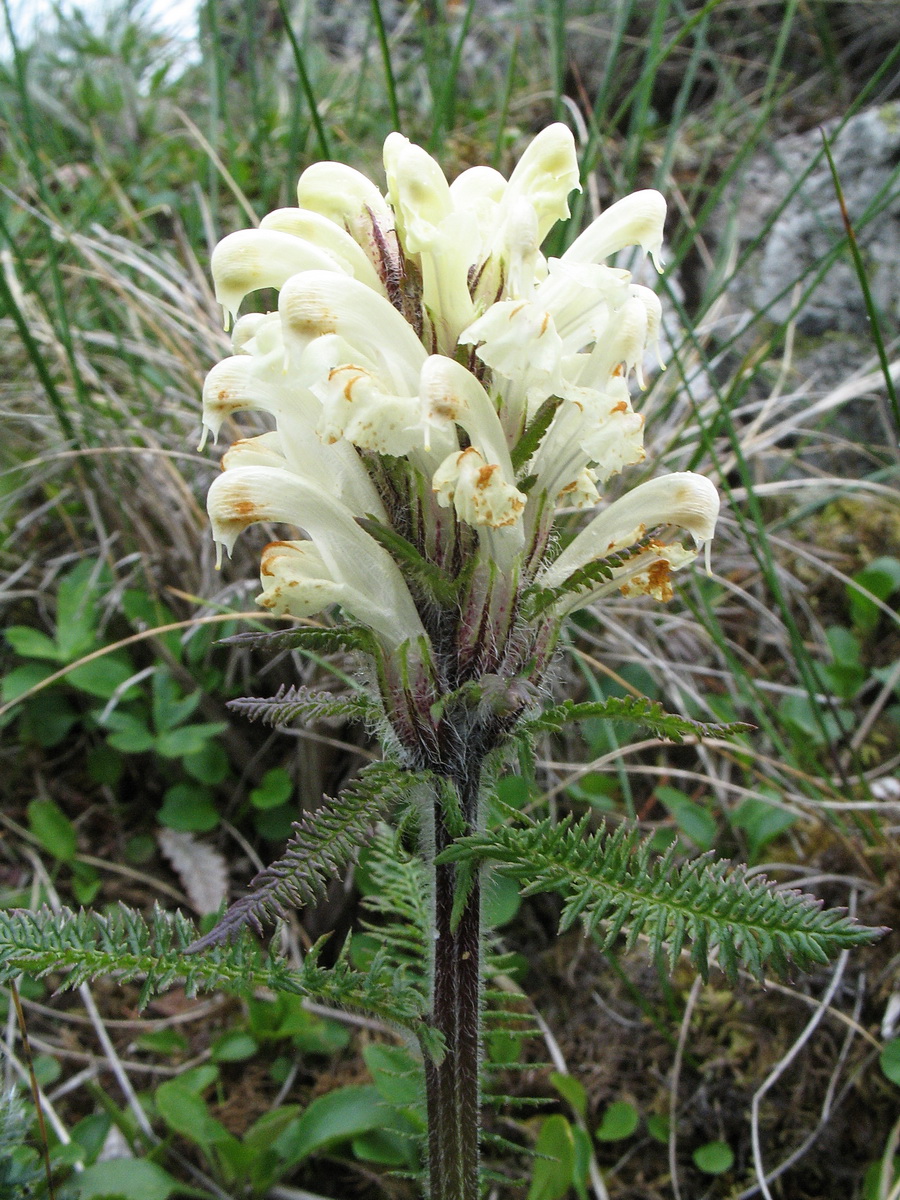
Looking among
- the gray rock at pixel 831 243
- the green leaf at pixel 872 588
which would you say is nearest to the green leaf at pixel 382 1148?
the green leaf at pixel 872 588

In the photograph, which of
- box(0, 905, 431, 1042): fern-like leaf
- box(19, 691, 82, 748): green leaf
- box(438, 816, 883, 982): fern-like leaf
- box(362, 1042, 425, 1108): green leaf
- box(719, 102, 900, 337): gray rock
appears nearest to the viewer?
box(438, 816, 883, 982): fern-like leaf

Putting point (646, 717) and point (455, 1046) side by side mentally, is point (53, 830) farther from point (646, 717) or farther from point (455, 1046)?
point (646, 717)

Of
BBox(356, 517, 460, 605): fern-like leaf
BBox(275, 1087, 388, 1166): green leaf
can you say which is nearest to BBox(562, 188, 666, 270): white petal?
BBox(356, 517, 460, 605): fern-like leaf

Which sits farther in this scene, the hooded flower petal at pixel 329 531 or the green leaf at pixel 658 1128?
the green leaf at pixel 658 1128

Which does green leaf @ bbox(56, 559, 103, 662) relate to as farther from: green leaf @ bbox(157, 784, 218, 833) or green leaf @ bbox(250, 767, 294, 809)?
green leaf @ bbox(250, 767, 294, 809)

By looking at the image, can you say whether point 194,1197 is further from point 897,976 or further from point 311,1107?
point 897,976

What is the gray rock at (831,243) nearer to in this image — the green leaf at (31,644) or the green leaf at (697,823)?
the green leaf at (697,823)

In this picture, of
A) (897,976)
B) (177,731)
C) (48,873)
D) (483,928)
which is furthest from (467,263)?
(48,873)
